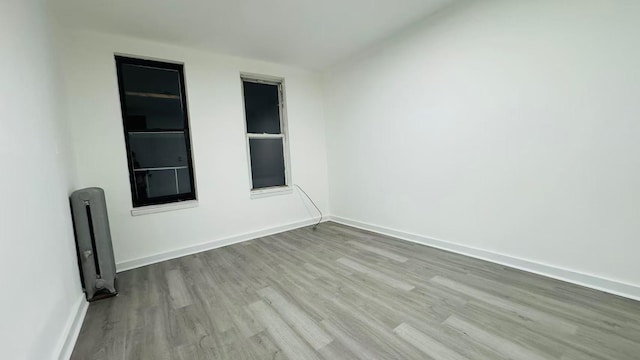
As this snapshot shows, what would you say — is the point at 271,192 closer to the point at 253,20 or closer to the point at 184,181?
the point at 184,181

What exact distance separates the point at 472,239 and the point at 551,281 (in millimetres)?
693

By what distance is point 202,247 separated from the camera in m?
3.38

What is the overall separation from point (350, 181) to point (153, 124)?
2.81 meters

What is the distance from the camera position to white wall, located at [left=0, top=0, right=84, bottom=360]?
3.79 ft

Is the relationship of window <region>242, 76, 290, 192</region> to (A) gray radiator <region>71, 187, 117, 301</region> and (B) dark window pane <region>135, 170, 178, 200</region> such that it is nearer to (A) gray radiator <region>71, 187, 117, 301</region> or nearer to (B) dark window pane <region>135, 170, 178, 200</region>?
(B) dark window pane <region>135, 170, 178, 200</region>

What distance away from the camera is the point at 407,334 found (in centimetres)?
162

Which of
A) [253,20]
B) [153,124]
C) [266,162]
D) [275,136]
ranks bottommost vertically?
[266,162]

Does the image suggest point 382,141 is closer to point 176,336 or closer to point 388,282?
point 388,282

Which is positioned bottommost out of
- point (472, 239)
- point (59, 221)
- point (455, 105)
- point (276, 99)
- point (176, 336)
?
point (176, 336)

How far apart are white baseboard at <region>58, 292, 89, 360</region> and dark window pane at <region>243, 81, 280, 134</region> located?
265cm

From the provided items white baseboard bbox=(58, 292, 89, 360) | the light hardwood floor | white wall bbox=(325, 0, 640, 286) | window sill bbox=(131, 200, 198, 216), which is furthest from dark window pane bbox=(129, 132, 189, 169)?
white wall bbox=(325, 0, 640, 286)

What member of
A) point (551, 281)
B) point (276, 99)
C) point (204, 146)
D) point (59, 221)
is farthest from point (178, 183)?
point (551, 281)

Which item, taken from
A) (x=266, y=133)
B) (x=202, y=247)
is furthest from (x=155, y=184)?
(x=266, y=133)

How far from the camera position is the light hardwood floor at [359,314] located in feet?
4.96
